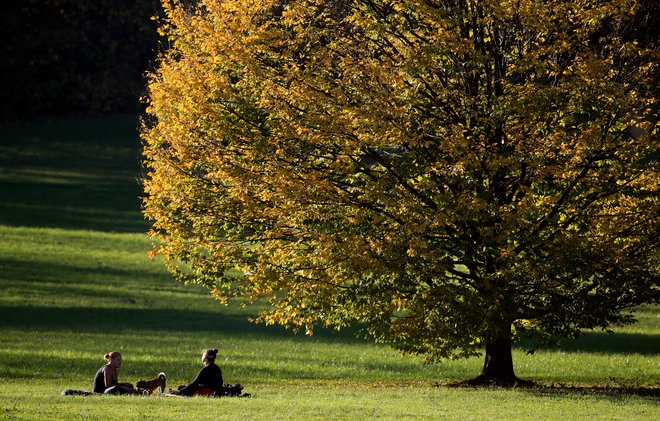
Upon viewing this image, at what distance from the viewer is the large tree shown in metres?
17.2

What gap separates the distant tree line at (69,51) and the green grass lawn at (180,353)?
40.0 feet

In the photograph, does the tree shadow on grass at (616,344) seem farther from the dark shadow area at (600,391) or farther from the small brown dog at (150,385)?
the small brown dog at (150,385)

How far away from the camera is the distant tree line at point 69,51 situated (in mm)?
65938

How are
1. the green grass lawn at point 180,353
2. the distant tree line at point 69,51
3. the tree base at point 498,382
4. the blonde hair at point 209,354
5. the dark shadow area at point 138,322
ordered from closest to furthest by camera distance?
the green grass lawn at point 180,353 → the blonde hair at point 209,354 → the tree base at point 498,382 → the dark shadow area at point 138,322 → the distant tree line at point 69,51

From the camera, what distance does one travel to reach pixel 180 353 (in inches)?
1109

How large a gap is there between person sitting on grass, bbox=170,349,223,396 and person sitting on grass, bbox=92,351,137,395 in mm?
883

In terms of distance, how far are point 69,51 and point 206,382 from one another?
5400 centimetres

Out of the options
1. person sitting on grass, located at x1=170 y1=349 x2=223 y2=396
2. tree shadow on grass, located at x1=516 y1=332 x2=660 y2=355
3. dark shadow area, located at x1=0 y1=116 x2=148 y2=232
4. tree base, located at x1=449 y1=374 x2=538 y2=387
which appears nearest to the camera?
person sitting on grass, located at x1=170 y1=349 x2=223 y2=396

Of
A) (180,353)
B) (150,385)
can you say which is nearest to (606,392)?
(150,385)

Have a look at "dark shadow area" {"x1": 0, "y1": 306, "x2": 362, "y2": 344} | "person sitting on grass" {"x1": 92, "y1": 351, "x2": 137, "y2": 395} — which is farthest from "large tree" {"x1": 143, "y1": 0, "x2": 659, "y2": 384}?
"dark shadow area" {"x1": 0, "y1": 306, "x2": 362, "y2": 344}

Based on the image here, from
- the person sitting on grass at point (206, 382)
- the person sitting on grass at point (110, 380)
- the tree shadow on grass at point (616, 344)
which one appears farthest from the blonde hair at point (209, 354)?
the tree shadow on grass at point (616, 344)

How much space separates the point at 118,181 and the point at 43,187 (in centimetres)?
470

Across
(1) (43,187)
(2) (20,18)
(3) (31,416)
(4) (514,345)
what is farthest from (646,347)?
(2) (20,18)

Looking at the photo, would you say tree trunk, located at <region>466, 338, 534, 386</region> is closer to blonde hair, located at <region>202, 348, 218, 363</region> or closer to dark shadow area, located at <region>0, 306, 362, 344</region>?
blonde hair, located at <region>202, 348, 218, 363</region>
